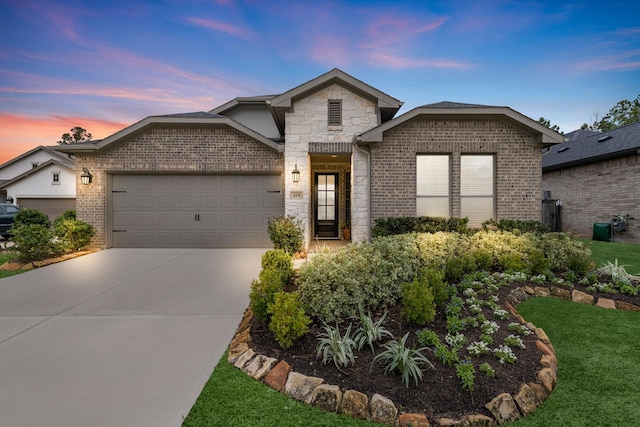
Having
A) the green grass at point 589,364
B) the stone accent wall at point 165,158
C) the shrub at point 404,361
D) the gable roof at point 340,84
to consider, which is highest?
the gable roof at point 340,84

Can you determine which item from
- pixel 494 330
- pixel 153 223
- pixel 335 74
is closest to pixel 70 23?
pixel 153 223

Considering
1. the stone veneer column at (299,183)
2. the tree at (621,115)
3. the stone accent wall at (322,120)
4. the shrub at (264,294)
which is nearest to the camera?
the shrub at (264,294)

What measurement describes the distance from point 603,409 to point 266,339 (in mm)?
3068

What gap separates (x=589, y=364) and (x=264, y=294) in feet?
11.8

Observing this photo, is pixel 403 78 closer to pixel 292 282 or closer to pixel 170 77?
pixel 170 77

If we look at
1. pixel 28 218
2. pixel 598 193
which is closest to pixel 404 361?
pixel 598 193

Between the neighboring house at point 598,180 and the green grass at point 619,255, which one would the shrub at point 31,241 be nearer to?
the green grass at point 619,255

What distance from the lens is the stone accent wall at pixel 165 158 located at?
9.64 m

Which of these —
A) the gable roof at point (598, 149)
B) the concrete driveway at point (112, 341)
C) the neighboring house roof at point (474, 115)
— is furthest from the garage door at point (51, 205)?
the gable roof at point (598, 149)

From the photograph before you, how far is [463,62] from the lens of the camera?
44.3 ft

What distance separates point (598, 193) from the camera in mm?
12641

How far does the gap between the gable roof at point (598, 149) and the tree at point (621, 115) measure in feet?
88.4

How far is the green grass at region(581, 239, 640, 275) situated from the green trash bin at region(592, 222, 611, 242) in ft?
8.90

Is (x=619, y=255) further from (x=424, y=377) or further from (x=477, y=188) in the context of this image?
(x=424, y=377)
